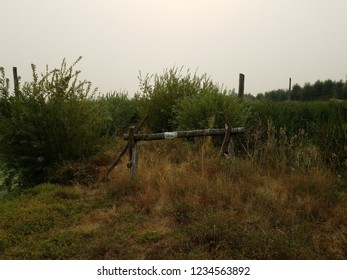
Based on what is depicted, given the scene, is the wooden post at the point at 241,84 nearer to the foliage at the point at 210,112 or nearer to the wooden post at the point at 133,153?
the foliage at the point at 210,112

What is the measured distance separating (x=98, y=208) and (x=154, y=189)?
3.30 feet

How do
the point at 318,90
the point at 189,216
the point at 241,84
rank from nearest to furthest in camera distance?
1. the point at 189,216
2. the point at 241,84
3. the point at 318,90

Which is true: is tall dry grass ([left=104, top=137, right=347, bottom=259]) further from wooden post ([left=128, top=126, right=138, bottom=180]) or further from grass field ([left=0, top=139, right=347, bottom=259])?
wooden post ([left=128, top=126, right=138, bottom=180])

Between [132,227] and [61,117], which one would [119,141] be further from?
[132,227]

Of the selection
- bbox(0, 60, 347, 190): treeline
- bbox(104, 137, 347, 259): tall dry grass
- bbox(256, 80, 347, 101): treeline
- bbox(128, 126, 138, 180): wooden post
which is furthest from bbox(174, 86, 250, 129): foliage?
bbox(256, 80, 347, 101): treeline

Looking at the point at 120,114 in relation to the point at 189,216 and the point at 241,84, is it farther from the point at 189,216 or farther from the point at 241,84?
the point at 189,216

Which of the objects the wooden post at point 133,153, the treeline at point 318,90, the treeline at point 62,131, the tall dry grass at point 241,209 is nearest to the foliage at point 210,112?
the treeline at point 62,131

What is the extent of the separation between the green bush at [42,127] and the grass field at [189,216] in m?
1.17

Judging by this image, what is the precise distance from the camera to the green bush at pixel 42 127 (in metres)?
7.33

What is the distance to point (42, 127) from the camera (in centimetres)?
738

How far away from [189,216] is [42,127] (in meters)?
4.40

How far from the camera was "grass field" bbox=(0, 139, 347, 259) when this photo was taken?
394cm

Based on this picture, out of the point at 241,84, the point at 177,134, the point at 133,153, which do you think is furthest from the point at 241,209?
the point at 241,84

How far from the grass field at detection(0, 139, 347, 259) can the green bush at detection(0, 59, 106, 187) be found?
1173 mm
